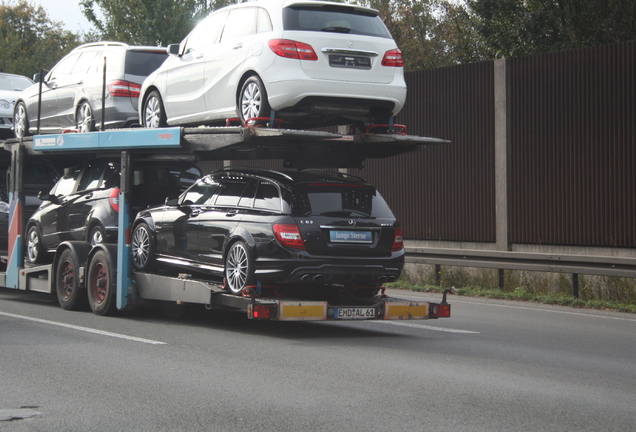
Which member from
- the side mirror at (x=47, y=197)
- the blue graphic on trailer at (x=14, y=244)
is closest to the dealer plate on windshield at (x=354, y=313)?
the side mirror at (x=47, y=197)

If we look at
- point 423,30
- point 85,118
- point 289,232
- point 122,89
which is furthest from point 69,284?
point 423,30

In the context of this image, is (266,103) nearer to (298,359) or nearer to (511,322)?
(298,359)

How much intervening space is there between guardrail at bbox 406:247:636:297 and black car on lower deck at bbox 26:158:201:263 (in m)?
6.20

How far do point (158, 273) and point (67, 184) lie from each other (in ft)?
9.75

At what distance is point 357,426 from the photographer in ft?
19.5

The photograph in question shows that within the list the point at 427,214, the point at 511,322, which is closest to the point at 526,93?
the point at 427,214

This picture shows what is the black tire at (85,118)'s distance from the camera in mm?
14211

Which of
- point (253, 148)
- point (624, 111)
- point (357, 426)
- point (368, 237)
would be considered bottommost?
point (357, 426)

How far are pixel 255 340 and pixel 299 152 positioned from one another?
107 inches

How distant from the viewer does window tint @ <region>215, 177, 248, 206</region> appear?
1066 cm

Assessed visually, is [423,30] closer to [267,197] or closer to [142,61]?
[142,61]

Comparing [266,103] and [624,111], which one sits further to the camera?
[624,111]

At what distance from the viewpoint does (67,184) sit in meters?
13.8

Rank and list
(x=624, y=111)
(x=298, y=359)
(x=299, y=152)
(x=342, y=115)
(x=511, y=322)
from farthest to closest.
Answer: (x=624, y=111) → (x=511, y=322) → (x=299, y=152) → (x=342, y=115) → (x=298, y=359)
